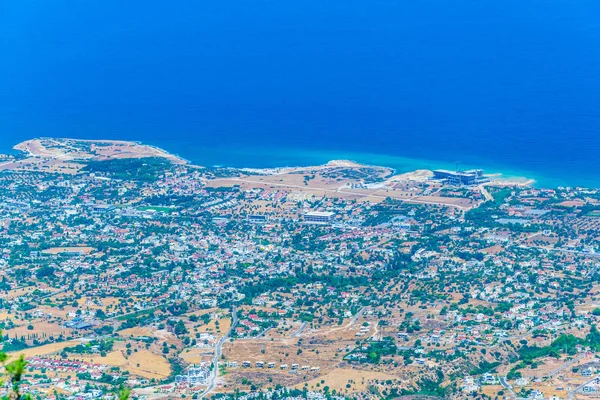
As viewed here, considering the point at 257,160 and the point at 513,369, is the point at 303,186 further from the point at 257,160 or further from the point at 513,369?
the point at 513,369

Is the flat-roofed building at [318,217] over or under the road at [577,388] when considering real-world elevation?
over

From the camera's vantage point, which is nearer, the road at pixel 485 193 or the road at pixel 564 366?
the road at pixel 564 366

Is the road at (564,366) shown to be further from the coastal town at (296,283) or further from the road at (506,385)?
the road at (506,385)

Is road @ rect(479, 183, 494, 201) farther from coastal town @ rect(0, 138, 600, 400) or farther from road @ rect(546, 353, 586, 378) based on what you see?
road @ rect(546, 353, 586, 378)

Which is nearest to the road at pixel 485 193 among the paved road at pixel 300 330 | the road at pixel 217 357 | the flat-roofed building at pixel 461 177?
the flat-roofed building at pixel 461 177

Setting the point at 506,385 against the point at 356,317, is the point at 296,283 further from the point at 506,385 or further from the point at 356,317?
the point at 506,385

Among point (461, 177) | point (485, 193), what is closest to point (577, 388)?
point (485, 193)

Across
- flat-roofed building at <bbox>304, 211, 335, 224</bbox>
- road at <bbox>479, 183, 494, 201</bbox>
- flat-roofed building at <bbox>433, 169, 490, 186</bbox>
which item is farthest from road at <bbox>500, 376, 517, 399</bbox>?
flat-roofed building at <bbox>433, 169, 490, 186</bbox>

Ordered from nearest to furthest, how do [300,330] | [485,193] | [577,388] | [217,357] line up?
[577,388] → [217,357] → [300,330] → [485,193]

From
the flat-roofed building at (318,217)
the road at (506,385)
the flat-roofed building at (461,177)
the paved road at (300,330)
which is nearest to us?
the road at (506,385)

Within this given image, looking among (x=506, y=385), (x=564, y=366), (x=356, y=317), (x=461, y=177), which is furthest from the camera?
(x=461, y=177)
